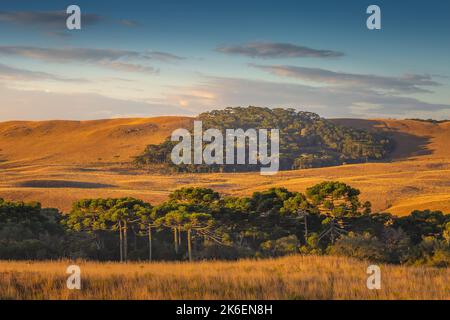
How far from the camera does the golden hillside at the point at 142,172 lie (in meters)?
51.0

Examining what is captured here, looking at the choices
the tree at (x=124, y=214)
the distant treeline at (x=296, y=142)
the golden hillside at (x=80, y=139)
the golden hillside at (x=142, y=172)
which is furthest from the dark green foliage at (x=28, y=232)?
the golden hillside at (x=80, y=139)

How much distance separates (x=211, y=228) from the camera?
2414cm

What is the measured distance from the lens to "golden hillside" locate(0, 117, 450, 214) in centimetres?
5095

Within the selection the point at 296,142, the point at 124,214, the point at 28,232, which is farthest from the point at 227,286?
the point at 296,142

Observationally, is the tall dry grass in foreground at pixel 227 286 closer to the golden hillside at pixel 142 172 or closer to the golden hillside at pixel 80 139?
the golden hillside at pixel 142 172

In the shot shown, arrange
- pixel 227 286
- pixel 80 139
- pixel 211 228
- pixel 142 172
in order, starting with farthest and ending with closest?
1. pixel 80 139
2. pixel 142 172
3. pixel 211 228
4. pixel 227 286

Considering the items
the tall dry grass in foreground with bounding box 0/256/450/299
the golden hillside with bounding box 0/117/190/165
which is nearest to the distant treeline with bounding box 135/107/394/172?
the golden hillside with bounding box 0/117/190/165

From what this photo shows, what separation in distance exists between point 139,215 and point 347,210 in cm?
916

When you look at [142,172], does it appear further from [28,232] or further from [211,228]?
[211,228]

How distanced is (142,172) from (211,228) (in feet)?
232

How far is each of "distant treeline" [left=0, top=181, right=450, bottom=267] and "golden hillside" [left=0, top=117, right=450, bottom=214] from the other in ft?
49.3

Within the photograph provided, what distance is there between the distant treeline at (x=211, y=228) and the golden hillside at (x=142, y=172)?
49.3ft

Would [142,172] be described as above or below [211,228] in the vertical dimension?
below
